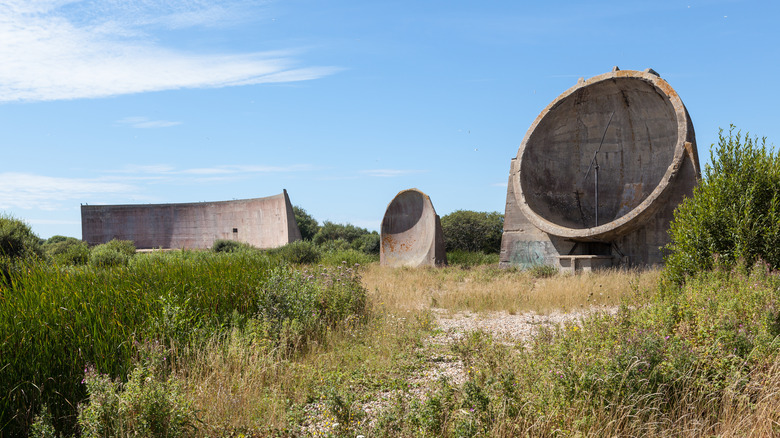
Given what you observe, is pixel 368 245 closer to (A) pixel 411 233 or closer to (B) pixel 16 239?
(A) pixel 411 233

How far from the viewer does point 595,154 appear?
17.8 m

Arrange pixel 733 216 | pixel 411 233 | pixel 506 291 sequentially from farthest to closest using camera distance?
pixel 411 233 → pixel 506 291 → pixel 733 216

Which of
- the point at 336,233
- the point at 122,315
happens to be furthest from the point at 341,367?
the point at 336,233

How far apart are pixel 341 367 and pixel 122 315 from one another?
2.36m

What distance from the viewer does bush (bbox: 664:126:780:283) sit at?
28.2ft

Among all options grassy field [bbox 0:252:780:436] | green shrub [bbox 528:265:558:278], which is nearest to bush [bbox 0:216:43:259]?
grassy field [bbox 0:252:780:436]

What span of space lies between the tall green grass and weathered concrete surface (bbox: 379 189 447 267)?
33.7 feet

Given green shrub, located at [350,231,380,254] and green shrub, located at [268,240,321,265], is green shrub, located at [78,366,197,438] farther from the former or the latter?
green shrub, located at [350,231,380,254]

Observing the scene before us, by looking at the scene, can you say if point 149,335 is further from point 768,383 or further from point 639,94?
point 639,94

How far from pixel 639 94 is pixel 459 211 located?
48.4 feet

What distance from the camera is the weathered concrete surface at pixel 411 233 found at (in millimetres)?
20188

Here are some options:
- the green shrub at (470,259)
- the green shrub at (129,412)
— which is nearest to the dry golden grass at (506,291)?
the green shrub at (470,259)

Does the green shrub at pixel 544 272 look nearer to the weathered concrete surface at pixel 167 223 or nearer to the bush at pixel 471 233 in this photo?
the bush at pixel 471 233

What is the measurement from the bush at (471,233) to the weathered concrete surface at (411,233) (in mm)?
7233
